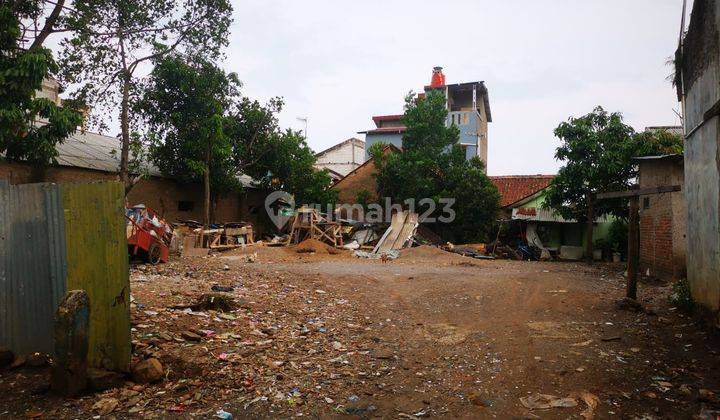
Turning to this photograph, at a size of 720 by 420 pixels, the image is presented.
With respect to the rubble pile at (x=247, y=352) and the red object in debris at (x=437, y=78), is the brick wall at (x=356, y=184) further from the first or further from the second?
the rubble pile at (x=247, y=352)

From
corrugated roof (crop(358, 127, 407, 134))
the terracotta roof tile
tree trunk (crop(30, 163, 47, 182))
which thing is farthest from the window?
the terracotta roof tile

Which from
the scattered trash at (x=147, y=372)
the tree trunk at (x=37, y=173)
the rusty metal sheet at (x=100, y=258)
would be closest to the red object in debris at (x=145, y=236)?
the tree trunk at (x=37, y=173)

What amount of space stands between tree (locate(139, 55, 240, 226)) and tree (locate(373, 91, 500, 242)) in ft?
23.9

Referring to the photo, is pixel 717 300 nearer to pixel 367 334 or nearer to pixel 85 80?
pixel 367 334

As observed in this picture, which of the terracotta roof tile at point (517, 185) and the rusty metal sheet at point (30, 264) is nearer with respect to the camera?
the rusty metal sheet at point (30, 264)

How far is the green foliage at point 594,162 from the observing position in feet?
47.9

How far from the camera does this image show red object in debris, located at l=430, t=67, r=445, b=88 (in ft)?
Answer: 90.3

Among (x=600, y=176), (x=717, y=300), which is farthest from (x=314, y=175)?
(x=717, y=300)

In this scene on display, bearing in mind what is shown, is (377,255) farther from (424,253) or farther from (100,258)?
(100,258)

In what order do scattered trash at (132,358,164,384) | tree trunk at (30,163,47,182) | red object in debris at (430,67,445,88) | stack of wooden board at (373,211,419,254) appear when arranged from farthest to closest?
red object in debris at (430,67,445,88)
stack of wooden board at (373,211,419,254)
tree trunk at (30,163,47,182)
scattered trash at (132,358,164,384)

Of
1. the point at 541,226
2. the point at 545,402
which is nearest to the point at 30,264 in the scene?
the point at 545,402

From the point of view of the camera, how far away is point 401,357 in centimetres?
484

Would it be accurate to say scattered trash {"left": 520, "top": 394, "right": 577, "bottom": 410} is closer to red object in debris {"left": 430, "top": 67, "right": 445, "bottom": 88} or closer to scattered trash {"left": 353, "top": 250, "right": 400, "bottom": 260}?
scattered trash {"left": 353, "top": 250, "right": 400, "bottom": 260}

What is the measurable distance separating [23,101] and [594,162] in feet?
54.6
